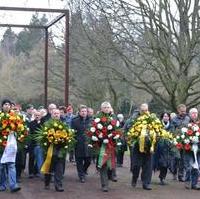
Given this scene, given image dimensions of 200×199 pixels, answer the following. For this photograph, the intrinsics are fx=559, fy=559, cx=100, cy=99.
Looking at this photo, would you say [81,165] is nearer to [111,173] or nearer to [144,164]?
[111,173]

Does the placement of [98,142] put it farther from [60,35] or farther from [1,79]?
[1,79]

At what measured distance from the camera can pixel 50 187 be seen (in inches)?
537

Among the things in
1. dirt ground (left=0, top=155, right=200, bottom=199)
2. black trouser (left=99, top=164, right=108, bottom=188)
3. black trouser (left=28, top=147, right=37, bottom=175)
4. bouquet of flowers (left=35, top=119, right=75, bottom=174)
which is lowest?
dirt ground (left=0, top=155, right=200, bottom=199)

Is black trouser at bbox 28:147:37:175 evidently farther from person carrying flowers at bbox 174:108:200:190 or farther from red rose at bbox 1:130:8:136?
person carrying flowers at bbox 174:108:200:190

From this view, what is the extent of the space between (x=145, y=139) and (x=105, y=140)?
97cm

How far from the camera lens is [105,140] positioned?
13.2 metres

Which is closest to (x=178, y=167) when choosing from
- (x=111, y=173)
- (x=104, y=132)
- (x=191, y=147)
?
(x=191, y=147)

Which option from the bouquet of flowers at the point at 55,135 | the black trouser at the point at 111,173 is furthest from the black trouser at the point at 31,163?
the bouquet of flowers at the point at 55,135

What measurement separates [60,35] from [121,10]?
48.3ft

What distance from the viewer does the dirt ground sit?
12438 millimetres

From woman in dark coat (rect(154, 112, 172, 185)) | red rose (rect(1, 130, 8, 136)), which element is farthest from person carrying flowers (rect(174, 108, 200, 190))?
red rose (rect(1, 130, 8, 136))

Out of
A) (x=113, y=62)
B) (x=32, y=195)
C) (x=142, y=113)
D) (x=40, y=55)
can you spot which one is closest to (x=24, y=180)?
(x=32, y=195)

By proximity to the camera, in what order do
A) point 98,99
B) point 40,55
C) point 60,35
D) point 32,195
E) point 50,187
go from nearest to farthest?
point 32,195
point 50,187
point 60,35
point 98,99
point 40,55

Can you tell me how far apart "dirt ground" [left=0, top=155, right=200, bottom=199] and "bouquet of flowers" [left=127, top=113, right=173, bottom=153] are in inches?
43.4
